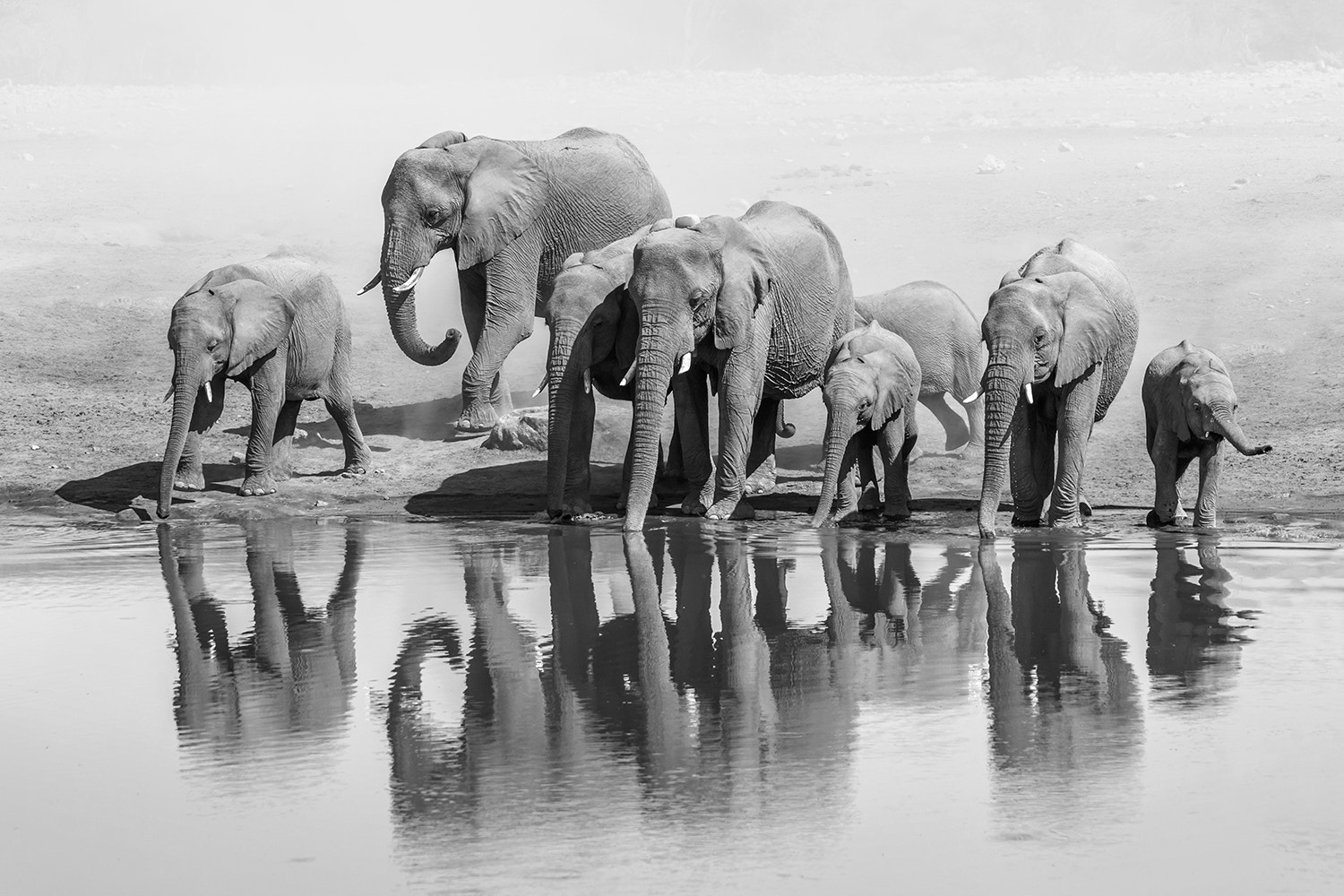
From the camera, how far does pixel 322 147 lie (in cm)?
3988

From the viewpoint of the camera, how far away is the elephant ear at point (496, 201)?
1633cm

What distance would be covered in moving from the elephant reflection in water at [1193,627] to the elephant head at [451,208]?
22.4ft

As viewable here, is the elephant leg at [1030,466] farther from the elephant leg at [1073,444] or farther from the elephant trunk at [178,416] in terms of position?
the elephant trunk at [178,416]

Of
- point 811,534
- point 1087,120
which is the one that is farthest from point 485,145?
point 1087,120

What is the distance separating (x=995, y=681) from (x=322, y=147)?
109ft

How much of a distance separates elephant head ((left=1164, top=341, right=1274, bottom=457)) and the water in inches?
47.5

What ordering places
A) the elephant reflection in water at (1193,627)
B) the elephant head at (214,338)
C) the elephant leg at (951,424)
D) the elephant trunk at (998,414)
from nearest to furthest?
the elephant reflection in water at (1193,627) < the elephant trunk at (998,414) < the elephant head at (214,338) < the elephant leg at (951,424)

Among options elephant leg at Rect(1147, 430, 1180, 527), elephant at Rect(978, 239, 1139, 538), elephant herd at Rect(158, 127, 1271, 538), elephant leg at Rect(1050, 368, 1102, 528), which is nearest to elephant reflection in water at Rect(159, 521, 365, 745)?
elephant herd at Rect(158, 127, 1271, 538)

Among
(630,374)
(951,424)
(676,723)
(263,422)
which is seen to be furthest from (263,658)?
(951,424)

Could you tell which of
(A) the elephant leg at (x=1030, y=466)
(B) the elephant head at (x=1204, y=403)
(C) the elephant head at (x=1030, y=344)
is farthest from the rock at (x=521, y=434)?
(B) the elephant head at (x=1204, y=403)

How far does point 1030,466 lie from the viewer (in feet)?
44.0

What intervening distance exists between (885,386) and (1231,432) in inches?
91.9

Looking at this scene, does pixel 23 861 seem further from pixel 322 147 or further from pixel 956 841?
pixel 322 147

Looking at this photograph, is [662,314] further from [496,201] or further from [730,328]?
[496,201]
